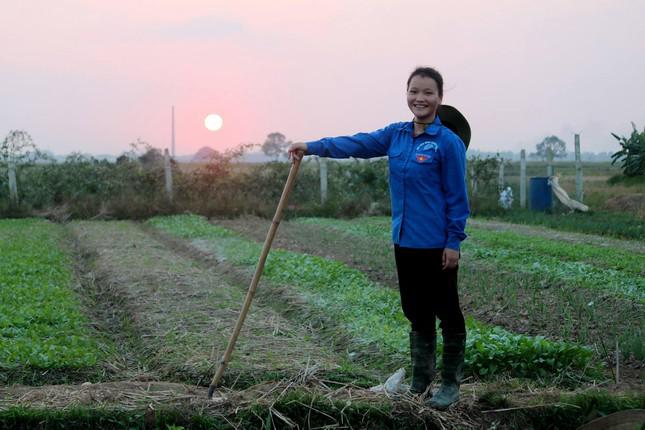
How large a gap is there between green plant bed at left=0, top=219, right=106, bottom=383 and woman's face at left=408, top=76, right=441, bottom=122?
3479 mm

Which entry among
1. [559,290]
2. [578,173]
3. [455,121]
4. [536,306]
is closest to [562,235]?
[578,173]

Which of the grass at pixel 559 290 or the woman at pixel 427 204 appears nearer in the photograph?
the woman at pixel 427 204

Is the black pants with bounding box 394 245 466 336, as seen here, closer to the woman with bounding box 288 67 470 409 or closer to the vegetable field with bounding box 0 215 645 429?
the woman with bounding box 288 67 470 409

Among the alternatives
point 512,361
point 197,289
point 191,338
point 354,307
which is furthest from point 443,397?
point 197,289

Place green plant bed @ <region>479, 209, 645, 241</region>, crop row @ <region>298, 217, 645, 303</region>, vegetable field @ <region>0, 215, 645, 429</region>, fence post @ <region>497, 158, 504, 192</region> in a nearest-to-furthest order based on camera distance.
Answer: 1. vegetable field @ <region>0, 215, 645, 429</region>
2. crop row @ <region>298, 217, 645, 303</region>
3. green plant bed @ <region>479, 209, 645, 241</region>
4. fence post @ <region>497, 158, 504, 192</region>

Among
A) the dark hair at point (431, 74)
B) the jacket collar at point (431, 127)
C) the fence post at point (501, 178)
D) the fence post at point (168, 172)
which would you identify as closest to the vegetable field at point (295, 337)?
the jacket collar at point (431, 127)

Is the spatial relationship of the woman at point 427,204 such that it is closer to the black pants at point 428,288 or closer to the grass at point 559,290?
the black pants at point 428,288

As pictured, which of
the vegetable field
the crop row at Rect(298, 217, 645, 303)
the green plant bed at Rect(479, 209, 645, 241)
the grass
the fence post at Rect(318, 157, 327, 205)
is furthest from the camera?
the fence post at Rect(318, 157, 327, 205)

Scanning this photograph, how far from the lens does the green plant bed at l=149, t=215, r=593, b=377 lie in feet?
19.6

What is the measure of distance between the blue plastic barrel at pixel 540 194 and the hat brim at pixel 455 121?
16996mm

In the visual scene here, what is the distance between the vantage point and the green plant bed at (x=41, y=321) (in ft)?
20.3

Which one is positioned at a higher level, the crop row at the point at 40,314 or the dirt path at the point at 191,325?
the crop row at the point at 40,314

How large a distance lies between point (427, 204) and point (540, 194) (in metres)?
17.7

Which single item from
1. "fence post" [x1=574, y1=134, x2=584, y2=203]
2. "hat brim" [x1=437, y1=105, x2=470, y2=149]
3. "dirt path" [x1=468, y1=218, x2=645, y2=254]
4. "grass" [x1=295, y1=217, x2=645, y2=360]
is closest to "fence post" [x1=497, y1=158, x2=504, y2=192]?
"fence post" [x1=574, y1=134, x2=584, y2=203]
